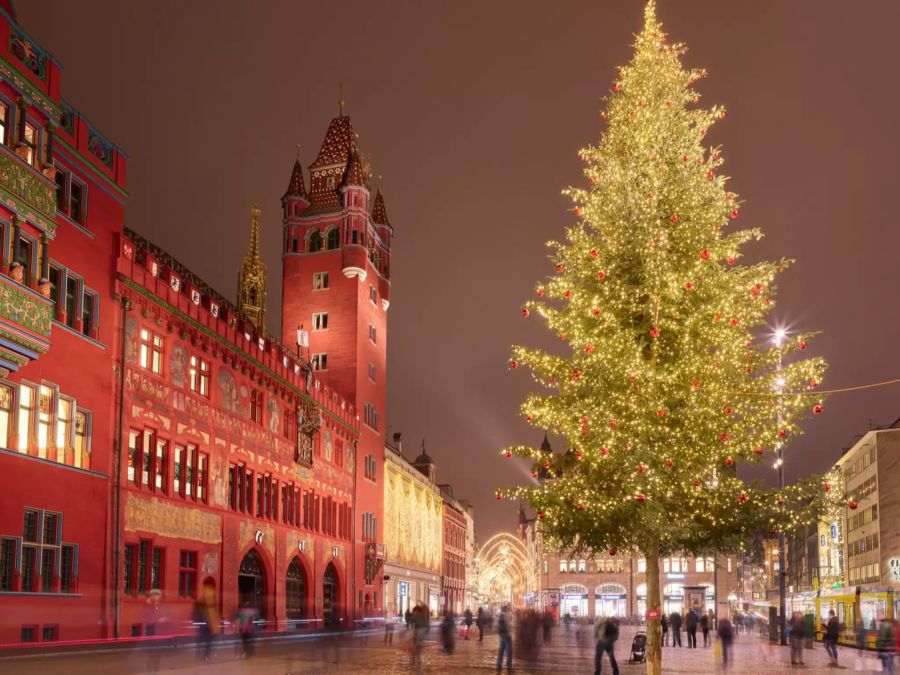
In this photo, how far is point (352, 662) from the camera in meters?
28.7

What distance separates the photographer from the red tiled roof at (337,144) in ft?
240

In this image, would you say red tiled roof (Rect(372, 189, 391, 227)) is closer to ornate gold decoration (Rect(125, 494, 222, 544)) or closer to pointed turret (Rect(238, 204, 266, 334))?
pointed turret (Rect(238, 204, 266, 334))

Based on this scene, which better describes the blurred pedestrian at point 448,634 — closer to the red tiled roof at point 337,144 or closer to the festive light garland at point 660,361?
the festive light garland at point 660,361

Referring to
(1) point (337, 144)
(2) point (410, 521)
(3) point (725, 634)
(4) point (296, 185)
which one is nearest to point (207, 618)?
(3) point (725, 634)

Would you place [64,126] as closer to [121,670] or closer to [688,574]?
[121,670]

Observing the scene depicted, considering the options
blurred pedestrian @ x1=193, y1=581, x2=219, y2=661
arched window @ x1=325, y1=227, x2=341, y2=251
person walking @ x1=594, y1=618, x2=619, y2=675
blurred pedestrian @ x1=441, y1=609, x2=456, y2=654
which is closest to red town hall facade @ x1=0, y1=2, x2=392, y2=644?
blurred pedestrian @ x1=193, y1=581, x2=219, y2=661

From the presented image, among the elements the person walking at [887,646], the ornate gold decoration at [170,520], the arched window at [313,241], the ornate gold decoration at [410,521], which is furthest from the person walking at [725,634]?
the arched window at [313,241]

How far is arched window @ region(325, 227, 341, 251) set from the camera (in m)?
69.6

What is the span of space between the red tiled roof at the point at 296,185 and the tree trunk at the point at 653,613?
2127 inches

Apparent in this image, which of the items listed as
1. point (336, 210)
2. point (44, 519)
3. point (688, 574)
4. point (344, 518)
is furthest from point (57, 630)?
point (688, 574)

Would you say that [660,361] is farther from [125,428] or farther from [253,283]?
[253,283]

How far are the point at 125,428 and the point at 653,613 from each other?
1957cm

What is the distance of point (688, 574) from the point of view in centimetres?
13862

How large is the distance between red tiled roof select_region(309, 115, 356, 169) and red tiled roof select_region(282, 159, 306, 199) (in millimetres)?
1250
